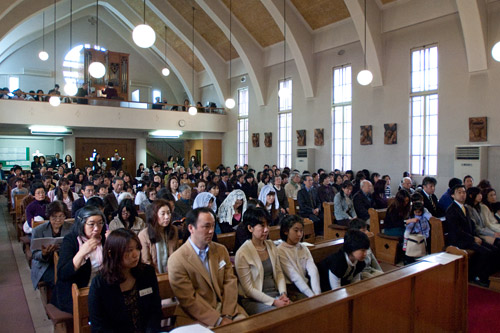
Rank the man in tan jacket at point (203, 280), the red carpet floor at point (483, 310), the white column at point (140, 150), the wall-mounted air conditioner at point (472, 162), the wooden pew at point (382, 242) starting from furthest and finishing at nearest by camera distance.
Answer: the white column at point (140, 150)
the wall-mounted air conditioner at point (472, 162)
the wooden pew at point (382, 242)
the red carpet floor at point (483, 310)
the man in tan jacket at point (203, 280)

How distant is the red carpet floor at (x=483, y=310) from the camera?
3722mm

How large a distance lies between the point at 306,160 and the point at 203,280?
11.1 m

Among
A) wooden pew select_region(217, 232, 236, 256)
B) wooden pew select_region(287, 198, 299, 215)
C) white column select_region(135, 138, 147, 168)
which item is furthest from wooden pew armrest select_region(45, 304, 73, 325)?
white column select_region(135, 138, 147, 168)

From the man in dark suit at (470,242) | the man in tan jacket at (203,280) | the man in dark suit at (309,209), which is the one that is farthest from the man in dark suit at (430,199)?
the man in tan jacket at (203,280)

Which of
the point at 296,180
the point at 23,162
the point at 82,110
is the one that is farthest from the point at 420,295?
the point at 23,162

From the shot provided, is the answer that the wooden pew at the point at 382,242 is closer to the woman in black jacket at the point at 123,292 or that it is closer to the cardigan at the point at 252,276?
the cardigan at the point at 252,276

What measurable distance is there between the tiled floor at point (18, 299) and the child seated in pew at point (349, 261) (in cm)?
291

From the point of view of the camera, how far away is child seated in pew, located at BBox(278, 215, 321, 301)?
3.21 metres

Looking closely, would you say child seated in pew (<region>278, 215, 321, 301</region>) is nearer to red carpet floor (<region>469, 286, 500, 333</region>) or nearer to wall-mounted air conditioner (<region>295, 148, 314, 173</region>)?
red carpet floor (<region>469, 286, 500, 333</region>)

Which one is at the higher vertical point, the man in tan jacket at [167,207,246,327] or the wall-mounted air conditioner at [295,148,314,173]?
the wall-mounted air conditioner at [295,148,314,173]

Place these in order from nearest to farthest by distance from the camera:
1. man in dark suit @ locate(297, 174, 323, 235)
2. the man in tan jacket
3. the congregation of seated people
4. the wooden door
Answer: the congregation of seated people, the man in tan jacket, man in dark suit @ locate(297, 174, 323, 235), the wooden door

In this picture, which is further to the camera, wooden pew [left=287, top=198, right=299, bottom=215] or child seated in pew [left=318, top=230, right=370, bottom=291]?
wooden pew [left=287, top=198, right=299, bottom=215]

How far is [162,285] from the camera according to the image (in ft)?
9.20

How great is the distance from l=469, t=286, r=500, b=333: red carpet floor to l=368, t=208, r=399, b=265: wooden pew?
1195mm
